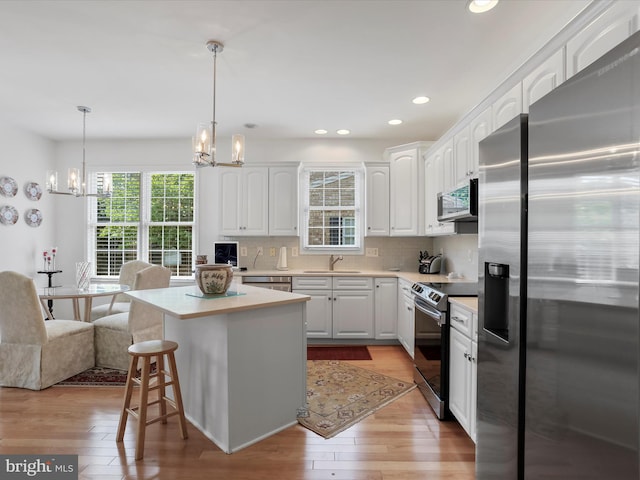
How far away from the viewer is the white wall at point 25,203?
4.33m

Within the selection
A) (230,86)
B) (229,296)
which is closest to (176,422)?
(229,296)

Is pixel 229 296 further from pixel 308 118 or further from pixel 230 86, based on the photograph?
pixel 308 118

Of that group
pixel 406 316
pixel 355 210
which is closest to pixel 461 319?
pixel 406 316

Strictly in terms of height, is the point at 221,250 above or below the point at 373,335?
above

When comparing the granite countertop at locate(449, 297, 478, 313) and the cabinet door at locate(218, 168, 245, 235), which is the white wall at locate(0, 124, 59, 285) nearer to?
the cabinet door at locate(218, 168, 245, 235)

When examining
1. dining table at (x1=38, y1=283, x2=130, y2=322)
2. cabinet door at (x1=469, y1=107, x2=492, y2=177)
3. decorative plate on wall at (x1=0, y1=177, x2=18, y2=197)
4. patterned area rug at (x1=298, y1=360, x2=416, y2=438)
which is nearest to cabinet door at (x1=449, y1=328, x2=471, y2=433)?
patterned area rug at (x1=298, y1=360, x2=416, y2=438)

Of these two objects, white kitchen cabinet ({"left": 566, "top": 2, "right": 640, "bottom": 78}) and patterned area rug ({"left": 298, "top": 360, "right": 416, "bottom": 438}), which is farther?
patterned area rug ({"left": 298, "top": 360, "right": 416, "bottom": 438})

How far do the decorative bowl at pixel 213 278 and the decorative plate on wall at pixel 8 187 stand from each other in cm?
363

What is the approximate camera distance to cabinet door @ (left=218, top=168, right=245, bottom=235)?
4.78 metres

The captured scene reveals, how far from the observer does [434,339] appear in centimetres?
269

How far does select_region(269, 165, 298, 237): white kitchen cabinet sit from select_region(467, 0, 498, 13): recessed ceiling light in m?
Result: 2.90

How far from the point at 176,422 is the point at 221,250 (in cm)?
261

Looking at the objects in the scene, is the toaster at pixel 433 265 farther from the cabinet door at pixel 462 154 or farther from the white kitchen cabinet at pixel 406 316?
the cabinet door at pixel 462 154

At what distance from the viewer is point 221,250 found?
190 inches
